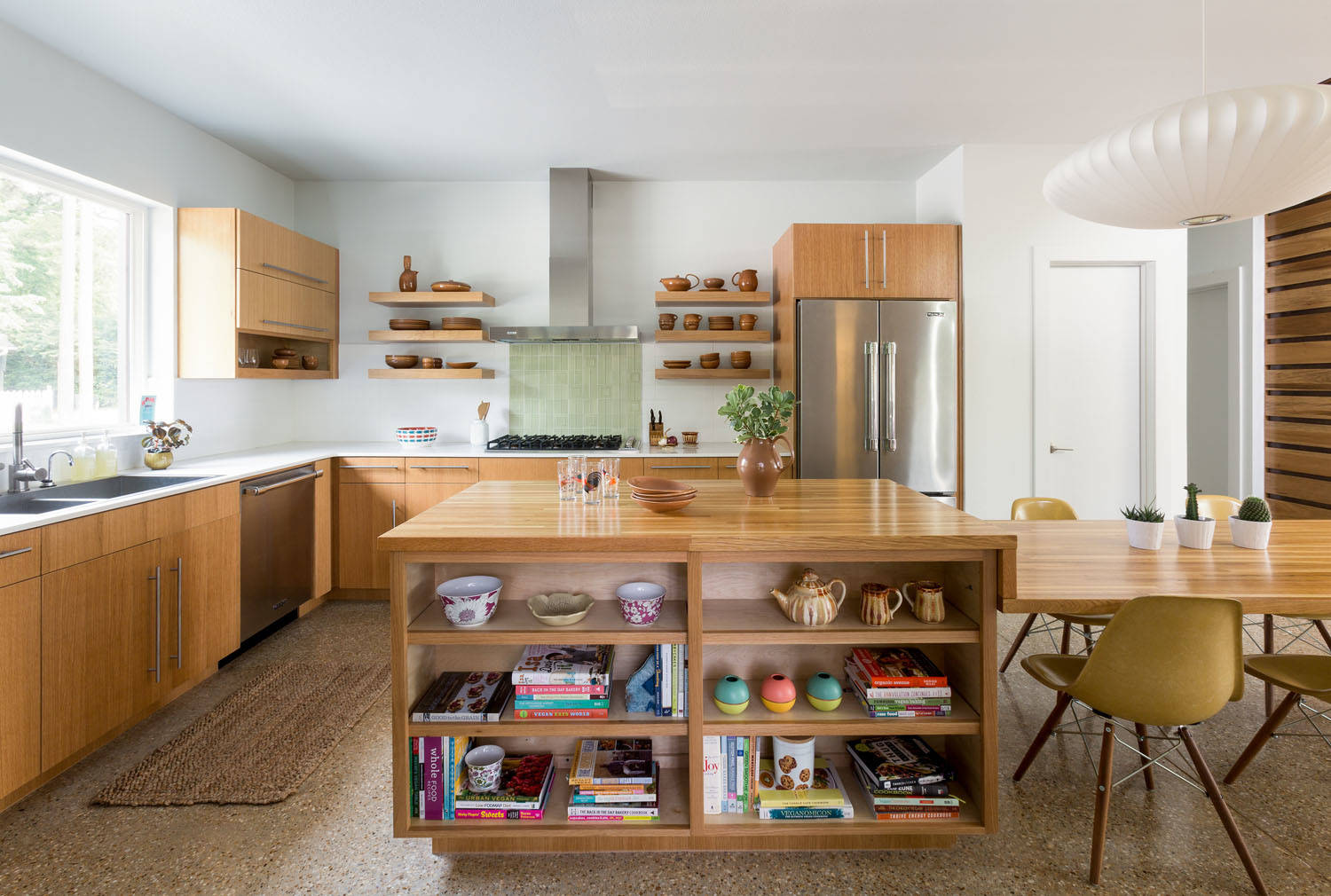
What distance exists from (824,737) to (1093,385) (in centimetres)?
341

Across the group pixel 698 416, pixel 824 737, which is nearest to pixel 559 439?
pixel 698 416

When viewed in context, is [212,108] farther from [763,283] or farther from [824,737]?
[824,737]

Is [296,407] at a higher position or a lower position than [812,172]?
lower

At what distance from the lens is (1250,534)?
7.26ft

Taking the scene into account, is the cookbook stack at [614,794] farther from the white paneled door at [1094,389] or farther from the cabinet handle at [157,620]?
the white paneled door at [1094,389]

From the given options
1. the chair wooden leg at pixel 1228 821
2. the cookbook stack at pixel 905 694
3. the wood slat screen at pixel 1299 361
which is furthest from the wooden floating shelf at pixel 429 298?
the wood slat screen at pixel 1299 361

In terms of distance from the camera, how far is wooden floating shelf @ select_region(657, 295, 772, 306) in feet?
14.4

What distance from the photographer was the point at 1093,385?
4.23 meters

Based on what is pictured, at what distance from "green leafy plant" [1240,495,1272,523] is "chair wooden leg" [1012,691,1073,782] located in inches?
36.4

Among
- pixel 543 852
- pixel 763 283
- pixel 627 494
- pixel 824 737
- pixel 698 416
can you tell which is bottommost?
pixel 543 852

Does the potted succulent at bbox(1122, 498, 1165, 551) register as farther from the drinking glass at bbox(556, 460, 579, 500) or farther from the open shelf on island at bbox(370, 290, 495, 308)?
the open shelf on island at bbox(370, 290, 495, 308)

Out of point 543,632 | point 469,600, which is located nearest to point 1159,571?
point 543,632

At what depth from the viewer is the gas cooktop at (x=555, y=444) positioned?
422 cm

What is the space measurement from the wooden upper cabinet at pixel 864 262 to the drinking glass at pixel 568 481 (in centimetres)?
241
